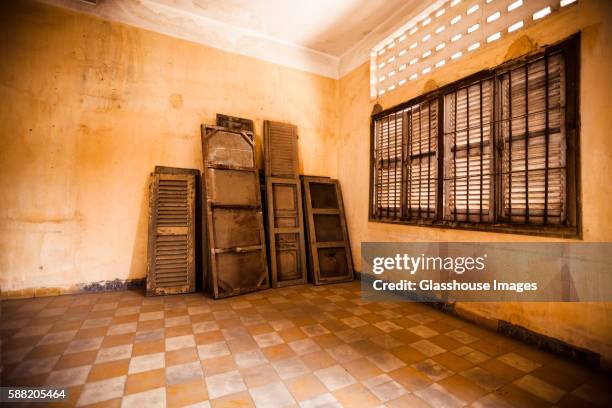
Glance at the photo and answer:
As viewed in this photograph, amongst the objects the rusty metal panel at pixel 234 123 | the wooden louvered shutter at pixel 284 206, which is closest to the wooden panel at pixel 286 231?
the wooden louvered shutter at pixel 284 206

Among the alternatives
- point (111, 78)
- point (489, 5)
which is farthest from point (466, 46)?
point (111, 78)

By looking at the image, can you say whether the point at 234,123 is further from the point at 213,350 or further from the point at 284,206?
the point at 213,350

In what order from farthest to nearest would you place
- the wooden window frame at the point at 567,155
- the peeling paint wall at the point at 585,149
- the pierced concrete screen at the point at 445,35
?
the pierced concrete screen at the point at 445,35 → the wooden window frame at the point at 567,155 → the peeling paint wall at the point at 585,149

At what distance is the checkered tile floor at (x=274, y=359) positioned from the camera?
192cm

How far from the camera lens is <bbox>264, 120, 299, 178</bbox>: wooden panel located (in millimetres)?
4824

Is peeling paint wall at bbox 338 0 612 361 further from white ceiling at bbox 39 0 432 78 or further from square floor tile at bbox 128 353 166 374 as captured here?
square floor tile at bbox 128 353 166 374

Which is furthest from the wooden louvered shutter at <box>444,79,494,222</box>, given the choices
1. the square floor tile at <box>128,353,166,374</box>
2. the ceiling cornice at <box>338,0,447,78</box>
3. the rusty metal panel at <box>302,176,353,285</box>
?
the square floor tile at <box>128,353,166,374</box>

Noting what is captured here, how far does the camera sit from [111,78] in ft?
13.3

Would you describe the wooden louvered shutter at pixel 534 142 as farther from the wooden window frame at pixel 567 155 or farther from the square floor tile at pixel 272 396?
the square floor tile at pixel 272 396

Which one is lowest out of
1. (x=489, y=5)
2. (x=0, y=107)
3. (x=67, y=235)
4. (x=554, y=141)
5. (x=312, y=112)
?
(x=67, y=235)

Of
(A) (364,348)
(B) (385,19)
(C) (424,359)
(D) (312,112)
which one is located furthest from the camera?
(D) (312,112)

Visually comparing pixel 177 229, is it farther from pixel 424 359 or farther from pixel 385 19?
pixel 385 19

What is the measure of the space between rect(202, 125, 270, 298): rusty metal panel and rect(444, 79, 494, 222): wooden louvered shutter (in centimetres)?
270

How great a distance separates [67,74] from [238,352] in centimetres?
421
